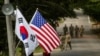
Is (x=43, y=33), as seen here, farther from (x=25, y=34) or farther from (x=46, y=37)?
(x=25, y=34)

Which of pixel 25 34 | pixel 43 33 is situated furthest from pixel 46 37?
pixel 25 34

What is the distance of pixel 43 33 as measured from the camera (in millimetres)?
17766

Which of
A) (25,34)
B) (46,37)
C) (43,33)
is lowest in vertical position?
(46,37)

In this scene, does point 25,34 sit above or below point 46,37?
above

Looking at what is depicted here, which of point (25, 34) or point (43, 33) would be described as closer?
point (25, 34)

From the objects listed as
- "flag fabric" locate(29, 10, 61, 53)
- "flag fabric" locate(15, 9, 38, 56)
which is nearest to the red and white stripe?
"flag fabric" locate(29, 10, 61, 53)

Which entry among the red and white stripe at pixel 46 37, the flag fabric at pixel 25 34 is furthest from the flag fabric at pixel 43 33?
the flag fabric at pixel 25 34

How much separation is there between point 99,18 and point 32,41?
37.1 metres

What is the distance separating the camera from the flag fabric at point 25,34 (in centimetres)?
1571

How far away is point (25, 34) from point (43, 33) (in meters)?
1.96

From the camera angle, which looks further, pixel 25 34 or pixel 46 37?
pixel 46 37

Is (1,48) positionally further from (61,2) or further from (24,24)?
(24,24)

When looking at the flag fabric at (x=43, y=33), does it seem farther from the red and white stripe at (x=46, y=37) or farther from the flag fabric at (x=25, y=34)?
the flag fabric at (x=25, y=34)

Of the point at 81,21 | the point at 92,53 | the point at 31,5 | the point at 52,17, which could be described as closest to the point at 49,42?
the point at 31,5
